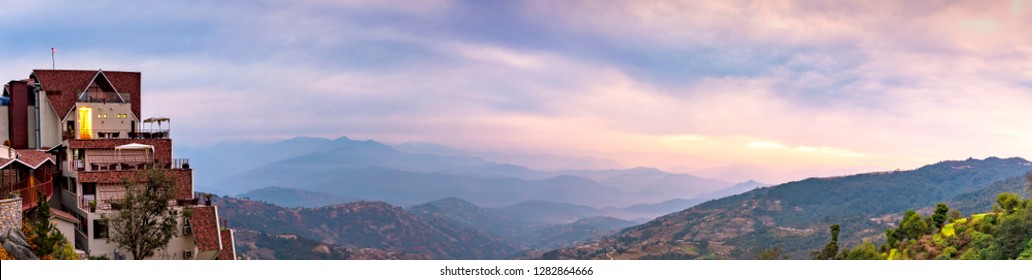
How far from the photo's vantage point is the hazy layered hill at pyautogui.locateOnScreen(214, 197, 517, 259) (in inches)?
4358

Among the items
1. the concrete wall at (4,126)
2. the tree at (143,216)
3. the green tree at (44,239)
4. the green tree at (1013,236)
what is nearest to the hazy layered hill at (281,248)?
the concrete wall at (4,126)

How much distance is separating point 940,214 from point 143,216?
4084 cm

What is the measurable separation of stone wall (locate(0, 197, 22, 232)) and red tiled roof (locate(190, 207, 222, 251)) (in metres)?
8.36

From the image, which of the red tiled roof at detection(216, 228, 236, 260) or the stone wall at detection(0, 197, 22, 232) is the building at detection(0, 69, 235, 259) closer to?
the red tiled roof at detection(216, 228, 236, 260)

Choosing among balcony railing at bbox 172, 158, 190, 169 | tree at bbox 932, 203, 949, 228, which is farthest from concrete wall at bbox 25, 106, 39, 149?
tree at bbox 932, 203, 949, 228

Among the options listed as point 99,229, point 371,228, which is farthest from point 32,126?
point 371,228

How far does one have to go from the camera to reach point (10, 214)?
61.0 ft

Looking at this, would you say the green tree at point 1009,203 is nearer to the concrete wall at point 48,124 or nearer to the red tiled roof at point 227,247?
the red tiled roof at point 227,247

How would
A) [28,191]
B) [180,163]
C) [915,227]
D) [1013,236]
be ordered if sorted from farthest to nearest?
1. [915,227]
2. [180,163]
3. [1013,236]
4. [28,191]

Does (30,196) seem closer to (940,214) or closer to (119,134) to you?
(119,134)

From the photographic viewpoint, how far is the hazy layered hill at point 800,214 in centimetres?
8838

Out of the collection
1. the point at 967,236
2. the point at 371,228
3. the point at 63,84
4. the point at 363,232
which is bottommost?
the point at 363,232

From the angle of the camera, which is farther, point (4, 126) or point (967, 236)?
point (967, 236)
